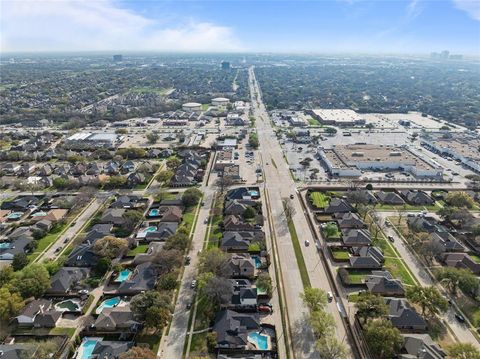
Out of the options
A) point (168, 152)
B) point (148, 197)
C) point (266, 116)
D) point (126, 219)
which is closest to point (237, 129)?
point (266, 116)

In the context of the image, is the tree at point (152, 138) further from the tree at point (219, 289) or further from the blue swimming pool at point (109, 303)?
the tree at point (219, 289)

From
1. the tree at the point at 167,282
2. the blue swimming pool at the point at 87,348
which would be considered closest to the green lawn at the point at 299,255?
the tree at the point at 167,282

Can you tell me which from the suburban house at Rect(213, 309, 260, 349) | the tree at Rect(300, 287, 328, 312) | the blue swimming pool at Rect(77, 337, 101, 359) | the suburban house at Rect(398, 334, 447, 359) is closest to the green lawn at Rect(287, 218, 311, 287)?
the tree at Rect(300, 287, 328, 312)

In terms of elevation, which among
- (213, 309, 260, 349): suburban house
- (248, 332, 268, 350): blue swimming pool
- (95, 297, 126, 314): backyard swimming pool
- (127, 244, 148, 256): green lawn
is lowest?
(127, 244, 148, 256): green lawn

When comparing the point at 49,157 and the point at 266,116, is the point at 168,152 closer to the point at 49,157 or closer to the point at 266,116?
the point at 49,157

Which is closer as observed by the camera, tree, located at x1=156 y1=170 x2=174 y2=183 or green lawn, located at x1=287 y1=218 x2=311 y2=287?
green lawn, located at x1=287 y1=218 x2=311 y2=287

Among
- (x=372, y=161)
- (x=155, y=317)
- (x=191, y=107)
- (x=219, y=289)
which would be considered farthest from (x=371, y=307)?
(x=191, y=107)

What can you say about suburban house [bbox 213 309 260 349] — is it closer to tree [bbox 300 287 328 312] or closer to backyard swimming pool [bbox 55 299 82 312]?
tree [bbox 300 287 328 312]

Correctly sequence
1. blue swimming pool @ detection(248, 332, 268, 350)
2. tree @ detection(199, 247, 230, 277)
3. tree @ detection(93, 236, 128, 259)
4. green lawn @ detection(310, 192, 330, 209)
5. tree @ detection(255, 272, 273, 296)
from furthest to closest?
green lawn @ detection(310, 192, 330, 209), tree @ detection(93, 236, 128, 259), tree @ detection(199, 247, 230, 277), tree @ detection(255, 272, 273, 296), blue swimming pool @ detection(248, 332, 268, 350)
